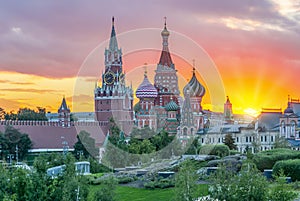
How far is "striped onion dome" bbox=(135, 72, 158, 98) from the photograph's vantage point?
238 ft

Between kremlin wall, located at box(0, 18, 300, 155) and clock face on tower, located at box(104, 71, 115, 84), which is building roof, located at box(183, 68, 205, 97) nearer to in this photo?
kremlin wall, located at box(0, 18, 300, 155)

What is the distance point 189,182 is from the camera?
2012cm

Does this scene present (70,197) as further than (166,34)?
No

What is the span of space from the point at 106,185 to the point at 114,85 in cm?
5108

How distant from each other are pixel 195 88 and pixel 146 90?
6.29 m

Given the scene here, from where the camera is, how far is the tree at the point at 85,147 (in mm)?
55794

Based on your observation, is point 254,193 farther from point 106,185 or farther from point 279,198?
point 106,185

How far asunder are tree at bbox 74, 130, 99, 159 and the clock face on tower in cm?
1498

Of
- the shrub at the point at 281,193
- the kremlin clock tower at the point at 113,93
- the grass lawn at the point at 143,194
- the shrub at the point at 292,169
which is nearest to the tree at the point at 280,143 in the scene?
the kremlin clock tower at the point at 113,93

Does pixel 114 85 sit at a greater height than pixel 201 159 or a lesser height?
greater

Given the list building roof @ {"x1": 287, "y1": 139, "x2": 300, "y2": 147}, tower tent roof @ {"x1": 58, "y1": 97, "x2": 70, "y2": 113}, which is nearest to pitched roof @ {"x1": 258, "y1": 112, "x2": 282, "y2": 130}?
building roof @ {"x1": 287, "y1": 139, "x2": 300, "y2": 147}

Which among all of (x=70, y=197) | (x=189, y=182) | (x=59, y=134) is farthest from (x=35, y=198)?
(x=59, y=134)

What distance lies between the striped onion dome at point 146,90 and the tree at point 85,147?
14125 mm

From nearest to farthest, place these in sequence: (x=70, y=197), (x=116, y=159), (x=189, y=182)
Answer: (x=189, y=182), (x=70, y=197), (x=116, y=159)
